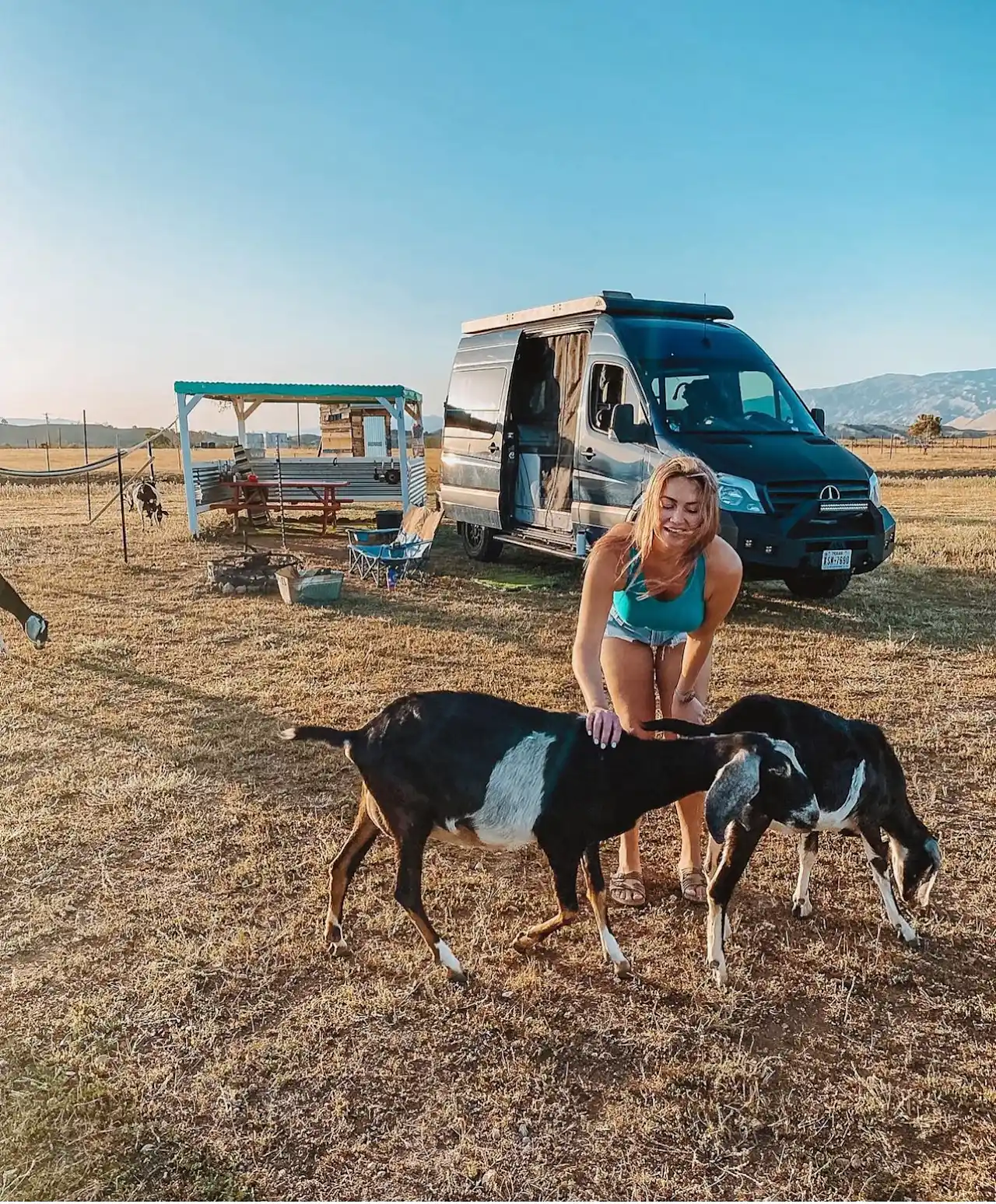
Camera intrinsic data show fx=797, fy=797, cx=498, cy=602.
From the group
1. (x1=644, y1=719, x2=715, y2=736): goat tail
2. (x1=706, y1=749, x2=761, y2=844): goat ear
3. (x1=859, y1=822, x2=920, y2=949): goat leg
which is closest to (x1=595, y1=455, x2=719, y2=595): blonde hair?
(x1=644, y1=719, x2=715, y2=736): goat tail

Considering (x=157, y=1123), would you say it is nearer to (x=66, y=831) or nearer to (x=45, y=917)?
(x=45, y=917)

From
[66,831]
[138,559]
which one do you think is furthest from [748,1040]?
[138,559]

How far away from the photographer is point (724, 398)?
8141 millimetres

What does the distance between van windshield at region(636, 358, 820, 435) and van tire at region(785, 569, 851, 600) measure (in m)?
1.52

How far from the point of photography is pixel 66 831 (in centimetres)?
402

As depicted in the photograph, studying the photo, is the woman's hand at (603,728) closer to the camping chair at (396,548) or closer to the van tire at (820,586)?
the van tire at (820,586)

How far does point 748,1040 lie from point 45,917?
283 centimetres

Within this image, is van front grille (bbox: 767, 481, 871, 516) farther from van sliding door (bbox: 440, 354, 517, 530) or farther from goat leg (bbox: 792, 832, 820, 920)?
goat leg (bbox: 792, 832, 820, 920)

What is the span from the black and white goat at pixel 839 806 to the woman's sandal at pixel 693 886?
453 mm

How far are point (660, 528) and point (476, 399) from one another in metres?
8.10

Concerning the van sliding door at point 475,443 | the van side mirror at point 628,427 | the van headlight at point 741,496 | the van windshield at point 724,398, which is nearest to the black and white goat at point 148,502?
A: the van sliding door at point 475,443

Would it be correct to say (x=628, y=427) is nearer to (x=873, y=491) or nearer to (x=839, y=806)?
(x=873, y=491)

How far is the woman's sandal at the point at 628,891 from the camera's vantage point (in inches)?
136

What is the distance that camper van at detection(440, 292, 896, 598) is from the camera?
7172 millimetres
